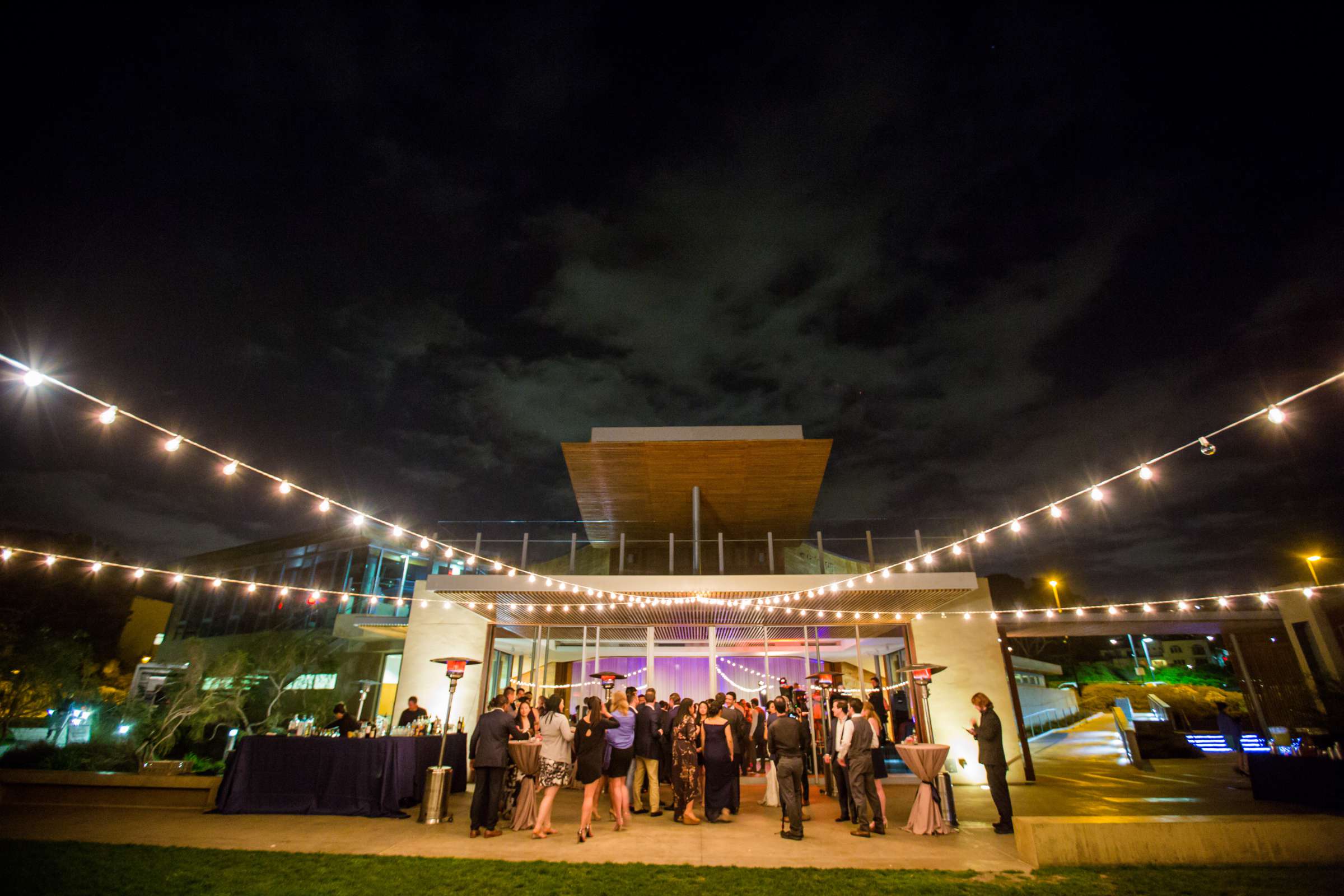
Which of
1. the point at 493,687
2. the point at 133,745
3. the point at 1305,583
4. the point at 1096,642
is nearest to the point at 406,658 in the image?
the point at 493,687

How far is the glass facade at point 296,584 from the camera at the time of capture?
58.9 ft

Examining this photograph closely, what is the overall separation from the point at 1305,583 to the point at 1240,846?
15.6m

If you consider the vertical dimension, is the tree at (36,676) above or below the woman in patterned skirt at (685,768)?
above

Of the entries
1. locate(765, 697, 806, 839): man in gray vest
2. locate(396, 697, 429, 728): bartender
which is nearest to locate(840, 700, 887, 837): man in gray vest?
locate(765, 697, 806, 839): man in gray vest

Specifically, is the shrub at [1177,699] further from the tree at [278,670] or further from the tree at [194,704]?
the tree at [194,704]

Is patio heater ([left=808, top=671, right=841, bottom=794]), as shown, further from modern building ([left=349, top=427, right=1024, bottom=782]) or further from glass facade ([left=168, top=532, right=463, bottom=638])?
glass facade ([left=168, top=532, right=463, bottom=638])

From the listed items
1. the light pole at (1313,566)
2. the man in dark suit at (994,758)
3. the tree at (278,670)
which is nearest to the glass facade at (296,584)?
the tree at (278,670)

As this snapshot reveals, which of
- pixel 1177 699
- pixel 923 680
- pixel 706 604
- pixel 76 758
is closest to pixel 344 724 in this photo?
pixel 76 758

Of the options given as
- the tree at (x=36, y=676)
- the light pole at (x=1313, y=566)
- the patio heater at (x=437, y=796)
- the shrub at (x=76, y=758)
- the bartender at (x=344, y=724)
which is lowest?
the patio heater at (x=437, y=796)

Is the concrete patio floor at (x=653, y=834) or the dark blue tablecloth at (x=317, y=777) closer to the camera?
the concrete patio floor at (x=653, y=834)

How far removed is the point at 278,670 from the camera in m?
15.5

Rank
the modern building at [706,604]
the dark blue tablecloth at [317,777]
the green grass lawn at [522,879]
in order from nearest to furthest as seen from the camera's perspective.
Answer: the green grass lawn at [522,879] → the dark blue tablecloth at [317,777] → the modern building at [706,604]

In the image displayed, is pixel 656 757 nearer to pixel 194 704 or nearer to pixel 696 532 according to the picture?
pixel 696 532

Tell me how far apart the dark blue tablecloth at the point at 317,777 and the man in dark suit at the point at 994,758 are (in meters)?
6.84
